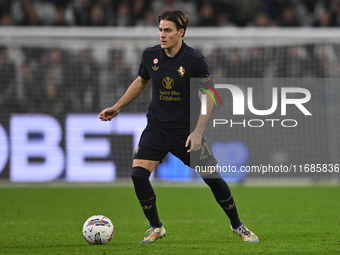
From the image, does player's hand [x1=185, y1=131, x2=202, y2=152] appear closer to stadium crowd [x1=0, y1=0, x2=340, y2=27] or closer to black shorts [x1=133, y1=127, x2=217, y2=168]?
black shorts [x1=133, y1=127, x2=217, y2=168]

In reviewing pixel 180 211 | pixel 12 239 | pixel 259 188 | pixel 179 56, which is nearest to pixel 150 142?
pixel 179 56

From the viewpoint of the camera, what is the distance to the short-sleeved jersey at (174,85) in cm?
440

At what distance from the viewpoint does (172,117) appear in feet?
14.8

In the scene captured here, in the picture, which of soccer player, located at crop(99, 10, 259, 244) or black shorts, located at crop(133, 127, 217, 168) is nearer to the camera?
soccer player, located at crop(99, 10, 259, 244)

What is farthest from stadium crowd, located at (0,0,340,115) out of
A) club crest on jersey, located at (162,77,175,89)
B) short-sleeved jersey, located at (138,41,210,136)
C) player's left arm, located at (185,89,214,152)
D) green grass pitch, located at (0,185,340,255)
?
player's left arm, located at (185,89,214,152)

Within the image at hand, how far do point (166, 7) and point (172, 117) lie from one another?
9285mm

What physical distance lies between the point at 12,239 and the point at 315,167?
801cm

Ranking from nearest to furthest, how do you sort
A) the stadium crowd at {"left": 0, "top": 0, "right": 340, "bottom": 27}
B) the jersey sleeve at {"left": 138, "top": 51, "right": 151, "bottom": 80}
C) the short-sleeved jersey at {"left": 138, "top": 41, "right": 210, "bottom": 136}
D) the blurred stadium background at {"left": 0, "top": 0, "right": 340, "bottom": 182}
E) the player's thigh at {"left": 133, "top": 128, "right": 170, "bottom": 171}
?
1. the short-sleeved jersey at {"left": 138, "top": 41, "right": 210, "bottom": 136}
2. the player's thigh at {"left": 133, "top": 128, "right": 170, "bottom": 171}
3. the jersey sleeve at {"left": 138, "top": 51, "right": 151, "bottom": 80}
4. the blurred stadium background at {"left": 0, "top": 0, "right": 340, "bottom": 182}
5. the stadium crowd at {"left": 0, "top": 0, "right": 340, "bottom": 27}

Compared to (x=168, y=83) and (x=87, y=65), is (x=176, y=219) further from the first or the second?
(x=87, y=65)

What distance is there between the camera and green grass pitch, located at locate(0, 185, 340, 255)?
14.1ft

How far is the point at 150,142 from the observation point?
14.8 ft

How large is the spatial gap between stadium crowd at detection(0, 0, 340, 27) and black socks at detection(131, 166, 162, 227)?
26.7 feet

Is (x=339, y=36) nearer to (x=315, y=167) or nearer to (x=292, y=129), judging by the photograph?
(x=292, y=129)

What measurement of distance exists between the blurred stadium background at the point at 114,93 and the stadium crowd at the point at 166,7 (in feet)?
0.60
